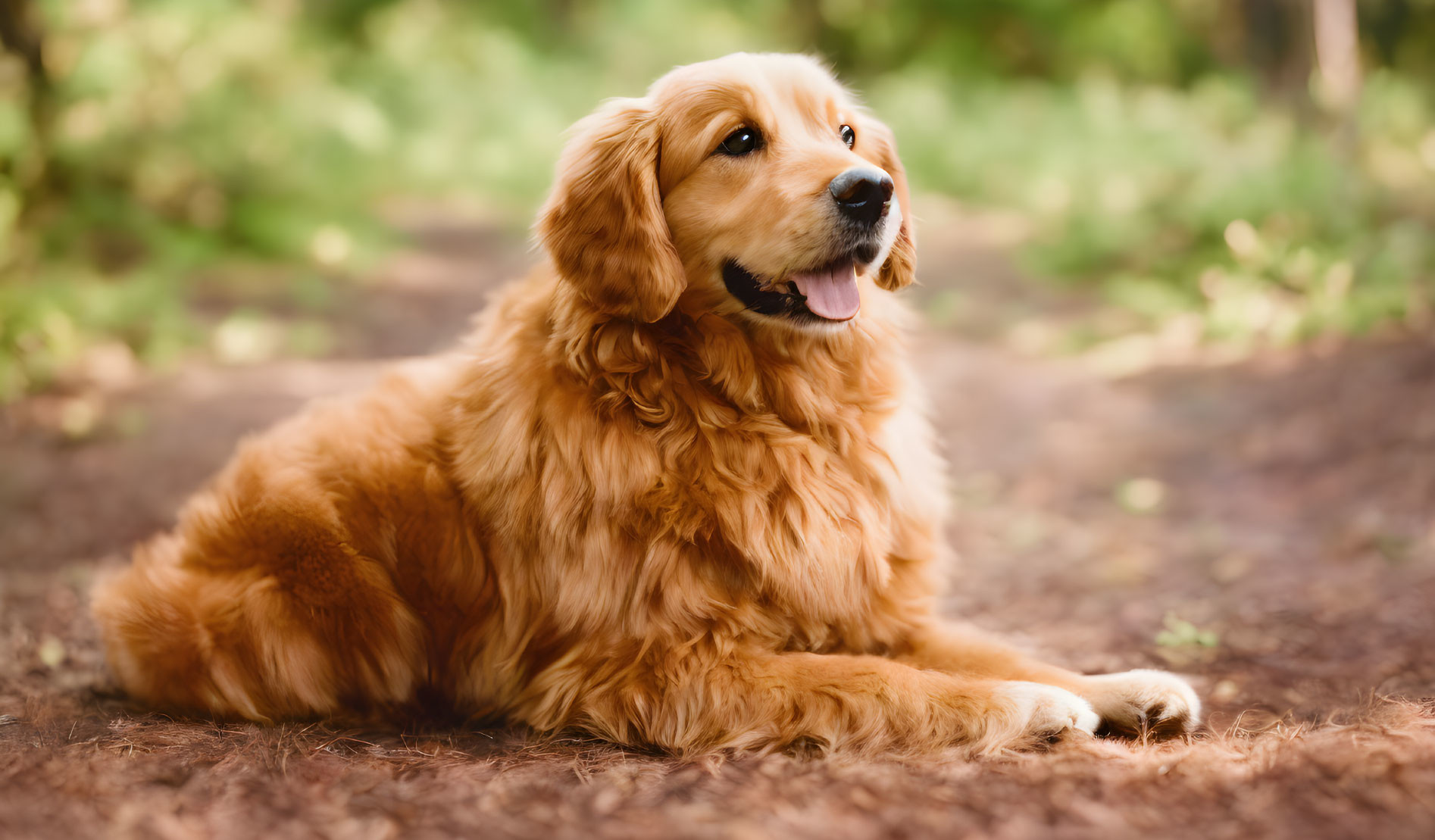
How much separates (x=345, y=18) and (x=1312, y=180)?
14478mm

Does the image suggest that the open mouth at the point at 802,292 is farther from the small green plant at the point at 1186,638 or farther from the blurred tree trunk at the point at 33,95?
the blurred tree trunk at the point at 33,95

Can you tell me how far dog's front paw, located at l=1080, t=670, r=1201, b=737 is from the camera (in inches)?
103

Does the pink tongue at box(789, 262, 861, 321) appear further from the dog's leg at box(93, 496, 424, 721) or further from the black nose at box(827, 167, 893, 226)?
the dog's leg at box(93, 496, 424, 721)

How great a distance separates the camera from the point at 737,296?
2820 mm

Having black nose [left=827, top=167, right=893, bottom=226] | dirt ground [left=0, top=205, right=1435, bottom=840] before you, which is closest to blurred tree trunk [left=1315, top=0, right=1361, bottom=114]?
dirt ground [left=0, top=205, right=1435, bottom=840]

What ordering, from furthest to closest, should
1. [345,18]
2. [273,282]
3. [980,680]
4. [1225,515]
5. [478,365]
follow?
1. [345,18]
2. [273,282]
3. [1225,515]
4. [478,365]
5. [980,680]

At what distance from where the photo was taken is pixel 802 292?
9.05 ft

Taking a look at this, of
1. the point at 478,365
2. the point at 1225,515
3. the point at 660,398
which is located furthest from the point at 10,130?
the point at 1225,515

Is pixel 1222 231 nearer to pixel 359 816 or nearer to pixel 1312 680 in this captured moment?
pixel 1312 680

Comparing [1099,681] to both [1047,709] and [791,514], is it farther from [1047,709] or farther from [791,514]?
[791,514]

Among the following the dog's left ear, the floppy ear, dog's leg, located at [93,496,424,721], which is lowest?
dog's leg, located at [93,496,424,721]

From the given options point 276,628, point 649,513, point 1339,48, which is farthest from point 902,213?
point 1339,48

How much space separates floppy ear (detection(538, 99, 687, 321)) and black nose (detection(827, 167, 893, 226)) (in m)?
0.48

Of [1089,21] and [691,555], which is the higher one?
→ [1089,21]
